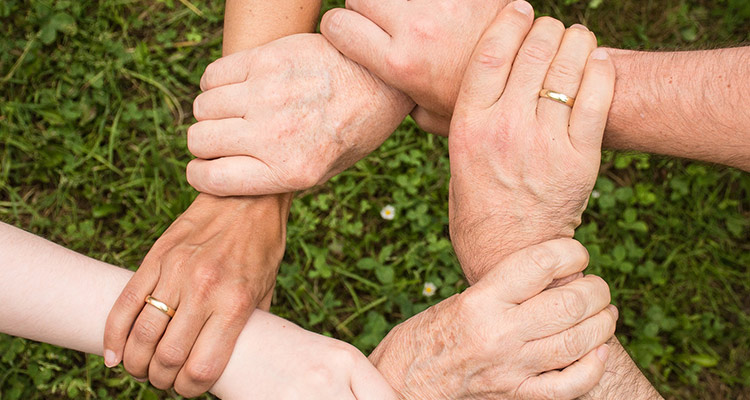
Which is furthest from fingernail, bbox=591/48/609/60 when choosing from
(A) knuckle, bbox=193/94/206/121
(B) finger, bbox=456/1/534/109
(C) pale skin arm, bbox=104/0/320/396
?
(A) knuckle, bbox=193/94/206/121

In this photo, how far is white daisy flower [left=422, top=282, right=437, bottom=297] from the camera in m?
3.04

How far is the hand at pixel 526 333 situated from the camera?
1823 mm

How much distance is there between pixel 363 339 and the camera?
296cm

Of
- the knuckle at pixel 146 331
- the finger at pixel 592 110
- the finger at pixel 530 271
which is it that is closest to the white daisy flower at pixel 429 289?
the finger at pixel 530 271

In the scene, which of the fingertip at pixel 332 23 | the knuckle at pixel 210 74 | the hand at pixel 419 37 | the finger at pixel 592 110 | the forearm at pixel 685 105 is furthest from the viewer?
the knuckle at pixel 210 74

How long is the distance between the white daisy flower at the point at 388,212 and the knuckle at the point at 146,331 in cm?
151

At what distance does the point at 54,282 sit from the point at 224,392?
68 centimetres

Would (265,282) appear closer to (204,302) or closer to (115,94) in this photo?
(204,302)

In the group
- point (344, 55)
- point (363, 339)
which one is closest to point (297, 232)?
point (363, 339)

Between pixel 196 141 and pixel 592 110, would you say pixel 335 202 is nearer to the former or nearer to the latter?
pixel 196 141

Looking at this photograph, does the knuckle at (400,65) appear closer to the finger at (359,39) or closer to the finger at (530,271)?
the finger at (359,39)

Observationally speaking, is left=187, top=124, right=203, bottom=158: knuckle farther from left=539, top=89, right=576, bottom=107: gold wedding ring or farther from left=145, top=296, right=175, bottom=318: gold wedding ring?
left=539, top=89, right=576, bottom=107: gold wedding ring

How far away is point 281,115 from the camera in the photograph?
217 cm

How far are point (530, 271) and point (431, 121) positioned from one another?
85 cm
